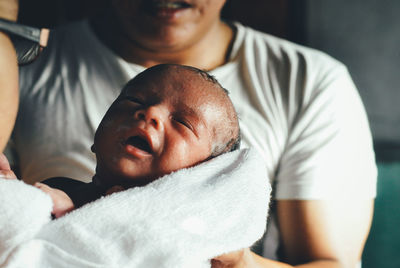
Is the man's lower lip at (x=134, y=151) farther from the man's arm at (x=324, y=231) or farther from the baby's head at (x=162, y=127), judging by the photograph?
the man's arm at (x=324, y=231)

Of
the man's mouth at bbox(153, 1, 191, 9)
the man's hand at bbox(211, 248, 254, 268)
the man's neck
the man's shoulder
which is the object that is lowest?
the man's hand at bbox(211, 248, 254, 268)

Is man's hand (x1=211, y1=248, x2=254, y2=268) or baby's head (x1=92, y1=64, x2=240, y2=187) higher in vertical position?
baby's head (x1=92, y1=64, x2=240, y2=187)

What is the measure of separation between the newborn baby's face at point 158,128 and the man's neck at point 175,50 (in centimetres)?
36

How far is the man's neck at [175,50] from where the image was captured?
1076 mm

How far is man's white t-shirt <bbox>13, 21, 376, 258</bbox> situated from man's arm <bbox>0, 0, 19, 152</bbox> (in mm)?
262

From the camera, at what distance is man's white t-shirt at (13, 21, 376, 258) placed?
38.6 inches

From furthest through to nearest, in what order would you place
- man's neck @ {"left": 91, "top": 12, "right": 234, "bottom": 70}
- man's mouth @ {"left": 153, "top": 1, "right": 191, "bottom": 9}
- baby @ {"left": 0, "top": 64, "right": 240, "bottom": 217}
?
man's neck @ {"left": 91, "top": 12, "right": 234, "bottom": 70} < man's mouth @ {"left": 153, "top": 1, "right": 191, "bottom": 9} < baby @ {"left": 0, "top": 64, "right": 240, "bottom": 217}

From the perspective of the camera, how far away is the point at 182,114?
0.67m

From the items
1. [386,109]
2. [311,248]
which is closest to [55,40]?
[311,248]

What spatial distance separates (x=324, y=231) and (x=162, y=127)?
51 centimetres

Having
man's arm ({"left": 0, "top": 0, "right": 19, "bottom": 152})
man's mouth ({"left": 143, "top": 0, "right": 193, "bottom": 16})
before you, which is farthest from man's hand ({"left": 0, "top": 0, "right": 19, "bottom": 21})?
man's mouth ({"left": 143, "top": 0, "right": 193, "bottom": 16})

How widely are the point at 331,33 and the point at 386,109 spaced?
281mm

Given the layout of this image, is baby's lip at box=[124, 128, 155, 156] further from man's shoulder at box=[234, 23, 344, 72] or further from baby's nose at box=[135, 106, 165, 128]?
man's shoulder at box=[234, 23, 344, 72]

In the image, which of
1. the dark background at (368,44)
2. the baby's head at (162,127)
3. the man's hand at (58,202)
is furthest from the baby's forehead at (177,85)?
the dark background at (368,44)
